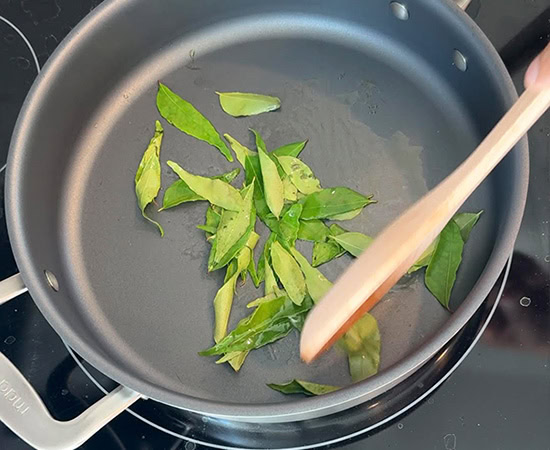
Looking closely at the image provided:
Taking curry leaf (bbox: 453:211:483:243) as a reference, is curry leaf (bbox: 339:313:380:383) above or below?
below

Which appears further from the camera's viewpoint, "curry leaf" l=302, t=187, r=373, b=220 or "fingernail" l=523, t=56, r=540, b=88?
"curry leaf" l=302, t=187, r=373, b=220

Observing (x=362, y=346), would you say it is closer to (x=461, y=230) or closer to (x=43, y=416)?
(x=461, y=230)

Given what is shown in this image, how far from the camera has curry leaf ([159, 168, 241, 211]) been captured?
35.0 inches

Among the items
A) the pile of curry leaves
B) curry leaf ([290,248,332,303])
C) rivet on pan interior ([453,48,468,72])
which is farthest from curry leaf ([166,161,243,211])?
rivet on pan interior ([453,48,468,72])

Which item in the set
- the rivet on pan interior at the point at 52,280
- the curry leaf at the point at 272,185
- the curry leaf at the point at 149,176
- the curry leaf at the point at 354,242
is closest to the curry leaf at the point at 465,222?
the curry leaf at the point at 354,242

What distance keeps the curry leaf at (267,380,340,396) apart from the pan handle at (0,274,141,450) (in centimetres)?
17

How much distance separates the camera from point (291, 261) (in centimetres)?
83

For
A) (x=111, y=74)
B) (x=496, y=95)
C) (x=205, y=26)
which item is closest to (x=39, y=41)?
(x=111, y=74)

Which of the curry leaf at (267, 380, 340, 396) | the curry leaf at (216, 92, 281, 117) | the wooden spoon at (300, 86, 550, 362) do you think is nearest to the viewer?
the wooden spoon at (300, 86, 550, 362)

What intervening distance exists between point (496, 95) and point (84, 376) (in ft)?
1.90

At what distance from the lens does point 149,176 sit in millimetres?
911

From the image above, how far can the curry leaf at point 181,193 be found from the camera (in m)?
0.89

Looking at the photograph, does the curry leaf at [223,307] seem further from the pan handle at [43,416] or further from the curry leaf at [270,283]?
the pan handle at [43,416]

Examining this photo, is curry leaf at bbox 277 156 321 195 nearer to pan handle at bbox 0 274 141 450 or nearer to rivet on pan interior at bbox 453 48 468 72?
rivet on pan interior at bbox 453 48 468 72
